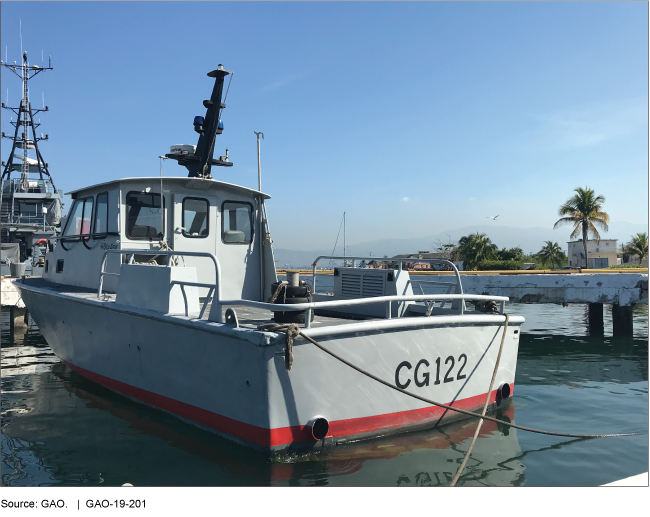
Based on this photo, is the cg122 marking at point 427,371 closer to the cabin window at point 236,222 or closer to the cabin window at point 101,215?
the cabin window at point 236,222

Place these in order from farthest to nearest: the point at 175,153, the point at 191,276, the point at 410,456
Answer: the point at 175,153 → the point at 191,276 → the point at 410,456

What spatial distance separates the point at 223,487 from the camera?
3865 millimetres

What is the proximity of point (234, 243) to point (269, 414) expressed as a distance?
13.5 ft

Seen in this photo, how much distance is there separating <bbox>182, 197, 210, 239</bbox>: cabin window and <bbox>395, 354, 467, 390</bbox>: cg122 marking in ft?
13.6

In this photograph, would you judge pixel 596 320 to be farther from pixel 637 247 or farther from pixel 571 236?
pixel 637 247

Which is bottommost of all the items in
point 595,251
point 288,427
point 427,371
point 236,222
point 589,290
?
point 288,427

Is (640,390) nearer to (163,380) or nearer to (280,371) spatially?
(280,371)

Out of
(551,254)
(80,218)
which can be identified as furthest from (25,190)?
(551,254)

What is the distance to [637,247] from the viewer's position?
48.0 metres

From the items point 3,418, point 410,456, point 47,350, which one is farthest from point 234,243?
point 47,350

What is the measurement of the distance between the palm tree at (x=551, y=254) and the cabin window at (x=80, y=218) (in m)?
50.9

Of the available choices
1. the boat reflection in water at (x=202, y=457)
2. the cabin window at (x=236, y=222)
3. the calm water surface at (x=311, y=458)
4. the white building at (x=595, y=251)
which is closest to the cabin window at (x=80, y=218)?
the cabin window at (x=236, y=222)

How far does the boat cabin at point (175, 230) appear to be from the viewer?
7.24m

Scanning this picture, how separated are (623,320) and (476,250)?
1023 inches
